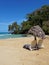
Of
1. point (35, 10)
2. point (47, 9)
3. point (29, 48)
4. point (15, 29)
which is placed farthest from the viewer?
point (15, 29)

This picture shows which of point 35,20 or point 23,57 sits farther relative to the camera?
point 35,20

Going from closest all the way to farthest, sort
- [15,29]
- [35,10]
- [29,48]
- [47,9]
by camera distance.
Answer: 1. [29,48]
2. [47,9]
3. [35,10]
4. [15,29]

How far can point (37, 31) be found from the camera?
7723mm

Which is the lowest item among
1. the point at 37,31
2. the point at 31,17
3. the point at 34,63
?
the point at 34,63

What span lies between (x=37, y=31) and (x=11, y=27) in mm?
27677

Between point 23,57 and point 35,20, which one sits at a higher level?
point 35,20

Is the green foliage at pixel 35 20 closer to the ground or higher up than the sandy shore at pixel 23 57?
higher up

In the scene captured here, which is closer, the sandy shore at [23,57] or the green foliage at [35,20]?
the sandy shore at [23,57]

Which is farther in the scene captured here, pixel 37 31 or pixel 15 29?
pixel 15 29

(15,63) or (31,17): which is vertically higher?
(31,17)

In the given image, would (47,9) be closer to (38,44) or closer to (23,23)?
(23,23)

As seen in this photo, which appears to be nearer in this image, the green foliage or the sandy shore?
the sandy shore

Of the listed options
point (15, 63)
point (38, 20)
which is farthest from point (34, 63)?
point (38, 20)

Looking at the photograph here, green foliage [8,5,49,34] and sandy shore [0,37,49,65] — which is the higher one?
green foliage [8,5,49,34]
